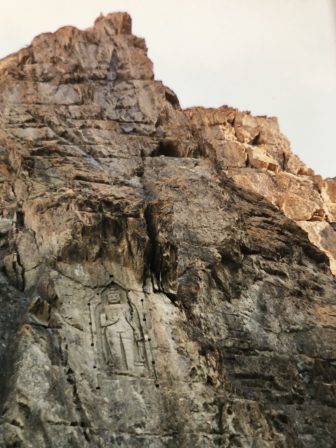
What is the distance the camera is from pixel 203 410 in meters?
22.4

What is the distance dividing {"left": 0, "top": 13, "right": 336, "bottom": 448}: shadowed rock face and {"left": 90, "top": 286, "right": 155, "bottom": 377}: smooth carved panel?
0.16ft

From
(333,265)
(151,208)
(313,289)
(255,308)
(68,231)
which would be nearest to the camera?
(68,231)

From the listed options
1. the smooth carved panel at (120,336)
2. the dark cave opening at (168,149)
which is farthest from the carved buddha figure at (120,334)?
the dark cave opening at (168,149)

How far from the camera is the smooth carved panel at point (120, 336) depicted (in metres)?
22.9

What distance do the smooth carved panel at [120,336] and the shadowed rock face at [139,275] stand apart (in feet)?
0.16

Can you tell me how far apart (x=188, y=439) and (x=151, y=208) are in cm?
988

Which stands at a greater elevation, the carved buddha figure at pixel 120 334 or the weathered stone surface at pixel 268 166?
the weathered stone surface at pixel 268 166

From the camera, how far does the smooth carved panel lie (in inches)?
901

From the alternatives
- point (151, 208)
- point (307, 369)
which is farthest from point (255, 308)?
point (151, 208)

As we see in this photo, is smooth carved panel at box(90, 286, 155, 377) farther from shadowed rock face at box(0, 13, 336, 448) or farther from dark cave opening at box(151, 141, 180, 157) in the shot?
dark cave opening at box(151, 141, 180, 157)

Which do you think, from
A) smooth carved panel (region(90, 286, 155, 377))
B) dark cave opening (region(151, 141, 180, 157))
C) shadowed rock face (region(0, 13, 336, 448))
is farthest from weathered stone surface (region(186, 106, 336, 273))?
smooth carved panel (region(90, 286, 155, 377))

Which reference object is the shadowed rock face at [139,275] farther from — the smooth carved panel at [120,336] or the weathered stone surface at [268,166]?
the weathered stone surface at [268,166]

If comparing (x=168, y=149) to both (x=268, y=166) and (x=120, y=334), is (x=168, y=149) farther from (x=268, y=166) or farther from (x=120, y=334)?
(x=120, y=334)

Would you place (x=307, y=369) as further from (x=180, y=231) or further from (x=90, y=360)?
(x=90, y=360)
